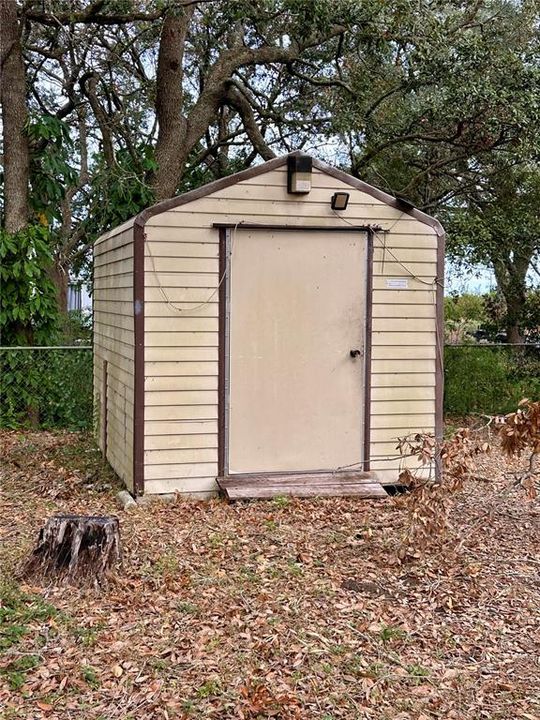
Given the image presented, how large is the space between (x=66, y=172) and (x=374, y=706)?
24.3ft

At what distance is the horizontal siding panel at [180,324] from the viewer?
5.55m

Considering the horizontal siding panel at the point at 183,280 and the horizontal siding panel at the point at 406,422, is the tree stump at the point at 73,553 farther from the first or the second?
the horizontal siding panel at the point at 406,422

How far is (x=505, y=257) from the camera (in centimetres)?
1038

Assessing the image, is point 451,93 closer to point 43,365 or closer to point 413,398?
point 413,398

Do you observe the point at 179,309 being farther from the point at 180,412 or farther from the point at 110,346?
the point at 110,346

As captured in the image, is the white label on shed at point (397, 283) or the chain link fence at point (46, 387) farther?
the chain link fence at point (46, 387)

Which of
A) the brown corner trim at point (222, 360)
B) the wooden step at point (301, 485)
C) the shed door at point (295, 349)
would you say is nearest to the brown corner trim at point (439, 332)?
the shed door at point (295, 349)

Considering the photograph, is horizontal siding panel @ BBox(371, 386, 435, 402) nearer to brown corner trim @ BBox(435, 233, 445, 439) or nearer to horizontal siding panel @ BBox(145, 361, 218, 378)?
brown corner trim @ BBox(435, 233, 445, 439)

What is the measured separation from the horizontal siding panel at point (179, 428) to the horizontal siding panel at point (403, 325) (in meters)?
1.51

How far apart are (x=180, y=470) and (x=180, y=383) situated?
25.6 inches

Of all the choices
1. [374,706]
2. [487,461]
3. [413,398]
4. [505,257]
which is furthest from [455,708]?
[505,257]

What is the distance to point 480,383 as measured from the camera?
9922 millimetres

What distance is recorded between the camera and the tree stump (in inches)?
152

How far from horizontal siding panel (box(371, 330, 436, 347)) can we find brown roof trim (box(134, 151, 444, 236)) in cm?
83
